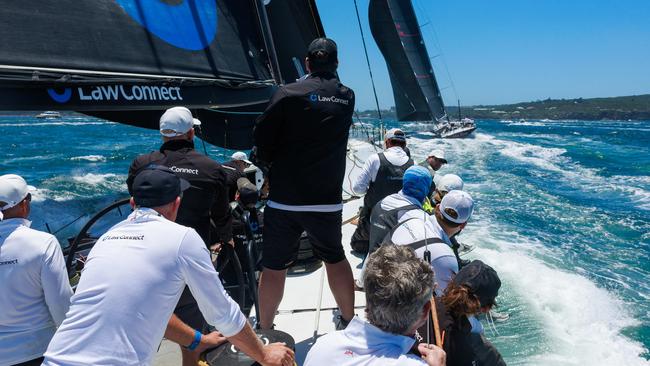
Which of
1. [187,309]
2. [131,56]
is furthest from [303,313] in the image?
[131,56]

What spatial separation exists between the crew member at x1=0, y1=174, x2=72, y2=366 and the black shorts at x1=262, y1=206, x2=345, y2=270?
955mm

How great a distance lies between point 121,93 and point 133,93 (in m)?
0.08

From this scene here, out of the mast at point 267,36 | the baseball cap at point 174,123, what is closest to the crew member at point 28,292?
the baseball cap at point 174,123

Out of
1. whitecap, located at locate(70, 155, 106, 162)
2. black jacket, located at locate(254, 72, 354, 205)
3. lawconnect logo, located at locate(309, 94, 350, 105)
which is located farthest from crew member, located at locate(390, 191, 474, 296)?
whitecap, located at locate(70, 155, 106, 162)

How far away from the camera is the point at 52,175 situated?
12.7 m

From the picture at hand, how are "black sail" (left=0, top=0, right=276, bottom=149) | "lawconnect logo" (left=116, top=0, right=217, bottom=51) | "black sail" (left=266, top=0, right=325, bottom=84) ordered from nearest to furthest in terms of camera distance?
"black sail" (left=0, top=0, right=276, bottom=149) → "lawconnect logo" (left=116, top=0, right=217, bottom=51) → "black sail" (left=266, top=0, right=325, bottom=84)

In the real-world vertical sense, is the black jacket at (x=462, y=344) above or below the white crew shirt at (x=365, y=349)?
below

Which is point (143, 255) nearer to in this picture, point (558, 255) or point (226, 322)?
point (226, 322)

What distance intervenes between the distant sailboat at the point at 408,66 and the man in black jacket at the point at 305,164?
107 feet

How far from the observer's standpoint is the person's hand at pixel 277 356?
5.07 ft

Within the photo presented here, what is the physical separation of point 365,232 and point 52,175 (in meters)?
11.5

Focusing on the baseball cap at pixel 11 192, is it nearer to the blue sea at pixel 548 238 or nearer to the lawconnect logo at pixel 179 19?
the lawconnect logo at pixel 179 19

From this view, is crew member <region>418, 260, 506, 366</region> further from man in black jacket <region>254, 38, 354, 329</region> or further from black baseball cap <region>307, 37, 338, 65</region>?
black baseball cap <region>307, 37, 338, 65</region>

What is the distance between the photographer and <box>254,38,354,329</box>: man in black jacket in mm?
2254
